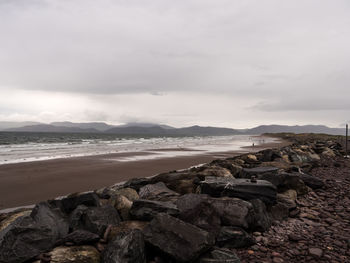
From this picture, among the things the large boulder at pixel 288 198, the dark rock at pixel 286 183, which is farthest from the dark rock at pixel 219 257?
the dark rock at pixel 286 183

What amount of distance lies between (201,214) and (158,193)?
1.92 m

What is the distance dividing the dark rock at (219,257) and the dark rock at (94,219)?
5.92 feet

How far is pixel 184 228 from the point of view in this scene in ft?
11.7

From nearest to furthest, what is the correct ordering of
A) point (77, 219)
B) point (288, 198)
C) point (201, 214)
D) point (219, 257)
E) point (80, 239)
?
point (219, 257), point (80, 239), point (201, 214), point (77, 219), point (288, 198)

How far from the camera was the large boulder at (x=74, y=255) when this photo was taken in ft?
10.5

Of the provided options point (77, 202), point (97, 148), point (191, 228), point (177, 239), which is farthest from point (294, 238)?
point (97, 148)

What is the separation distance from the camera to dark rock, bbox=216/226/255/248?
3980 mm

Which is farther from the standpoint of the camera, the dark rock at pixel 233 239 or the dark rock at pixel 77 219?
the dark rock at pixel 77 219

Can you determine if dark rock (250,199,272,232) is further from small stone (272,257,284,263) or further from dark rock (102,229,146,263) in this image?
dark rock (102,229,146,263)

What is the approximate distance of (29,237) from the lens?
11.2 ft

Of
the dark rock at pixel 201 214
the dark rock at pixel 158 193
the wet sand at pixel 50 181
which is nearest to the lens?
the dark rock at pixel 201 214

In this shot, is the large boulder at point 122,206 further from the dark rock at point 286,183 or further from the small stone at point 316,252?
the dark rock at point 286,183

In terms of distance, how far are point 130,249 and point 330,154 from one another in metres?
18.3

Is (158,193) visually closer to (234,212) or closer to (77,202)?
(77,202)
